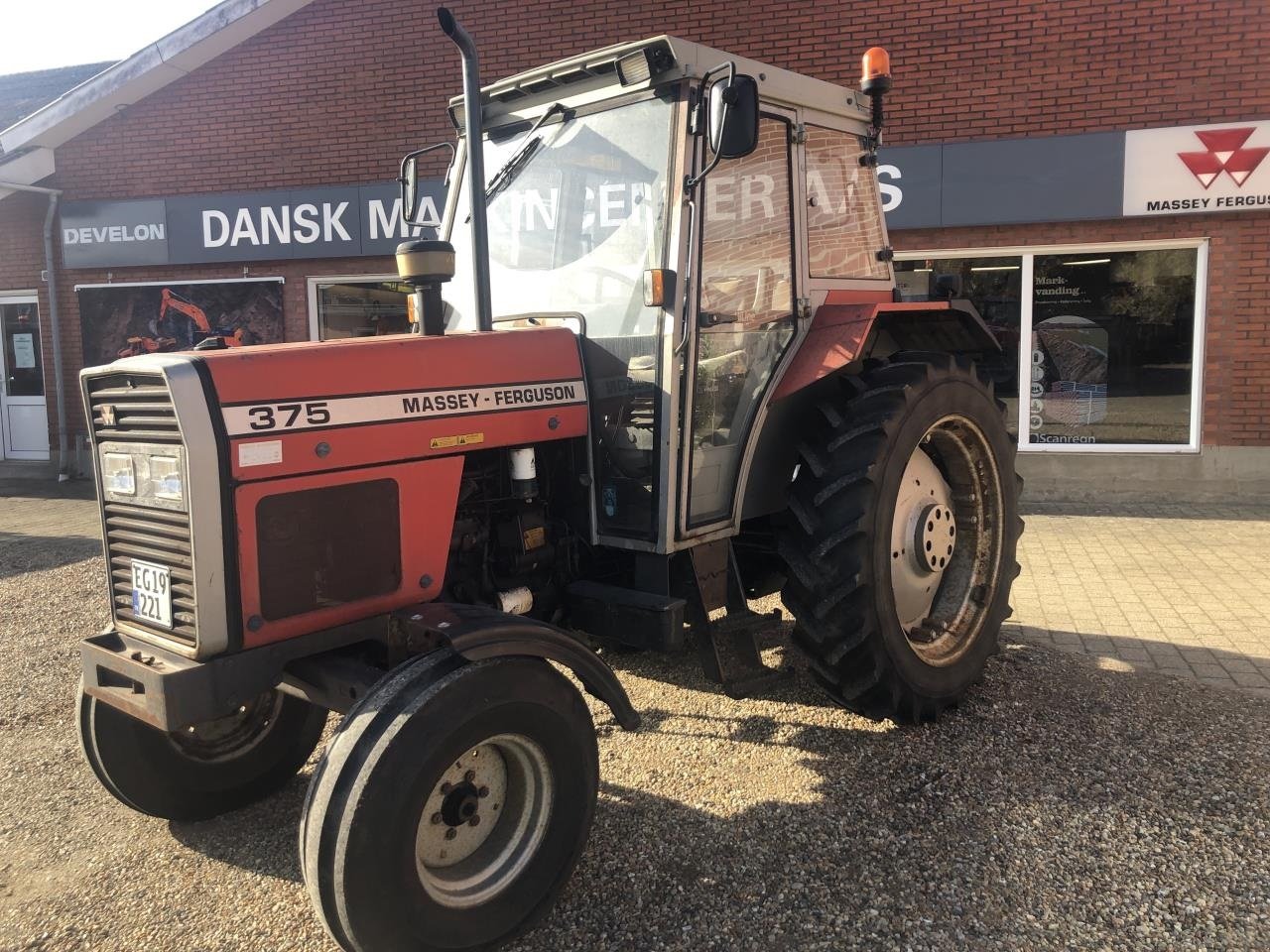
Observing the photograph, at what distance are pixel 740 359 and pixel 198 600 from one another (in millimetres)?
2056

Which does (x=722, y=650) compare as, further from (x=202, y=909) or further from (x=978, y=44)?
(x=978, y=44)

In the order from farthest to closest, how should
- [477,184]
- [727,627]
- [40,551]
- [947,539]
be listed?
[40,551] < [947,539] < [727,627] < [477,184]

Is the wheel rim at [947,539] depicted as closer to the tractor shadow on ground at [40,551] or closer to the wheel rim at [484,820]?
Answer: the wheel rim at [484,820]

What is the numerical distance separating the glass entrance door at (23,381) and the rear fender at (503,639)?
11.2 metres

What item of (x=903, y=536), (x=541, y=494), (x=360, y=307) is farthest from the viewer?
(x=360, y=307)

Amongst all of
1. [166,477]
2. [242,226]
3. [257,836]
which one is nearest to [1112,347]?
[257,836]

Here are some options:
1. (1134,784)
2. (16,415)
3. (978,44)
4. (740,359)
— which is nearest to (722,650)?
(740,359)

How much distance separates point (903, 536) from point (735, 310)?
123 cm

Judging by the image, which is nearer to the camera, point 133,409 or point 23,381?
point 133,409

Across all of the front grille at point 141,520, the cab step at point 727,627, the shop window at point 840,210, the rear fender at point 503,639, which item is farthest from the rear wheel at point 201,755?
the shop window at point 840,210

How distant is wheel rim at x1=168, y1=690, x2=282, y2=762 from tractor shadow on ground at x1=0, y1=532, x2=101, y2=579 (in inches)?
185

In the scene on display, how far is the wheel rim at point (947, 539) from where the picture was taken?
12.9ft

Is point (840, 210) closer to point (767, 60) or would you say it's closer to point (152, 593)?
point (152, 593)

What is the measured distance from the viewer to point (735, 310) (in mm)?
3486
